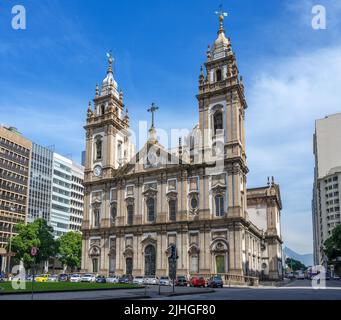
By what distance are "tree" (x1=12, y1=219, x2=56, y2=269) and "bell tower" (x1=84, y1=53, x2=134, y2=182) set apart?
43.2 ft

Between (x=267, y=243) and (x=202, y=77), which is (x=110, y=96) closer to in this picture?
(x=202, y=77)

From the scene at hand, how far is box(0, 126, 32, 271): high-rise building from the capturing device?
91125 mm

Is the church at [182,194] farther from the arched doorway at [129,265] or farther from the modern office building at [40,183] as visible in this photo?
the modern office building at [40,183]

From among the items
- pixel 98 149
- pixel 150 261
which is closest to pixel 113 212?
pixel 150 261

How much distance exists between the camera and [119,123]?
2808 inches

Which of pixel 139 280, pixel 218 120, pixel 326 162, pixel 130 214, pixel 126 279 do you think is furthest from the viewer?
pixel 326 162

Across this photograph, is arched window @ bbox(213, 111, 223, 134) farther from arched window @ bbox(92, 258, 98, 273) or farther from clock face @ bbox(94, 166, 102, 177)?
arched window @ bbox(92, 258, 98, 273)

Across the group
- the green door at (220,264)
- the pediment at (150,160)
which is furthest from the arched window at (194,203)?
the green door at (220,264)

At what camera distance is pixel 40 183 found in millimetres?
105625

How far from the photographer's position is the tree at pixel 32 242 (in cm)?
7169

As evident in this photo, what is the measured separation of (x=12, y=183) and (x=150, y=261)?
1856 inches

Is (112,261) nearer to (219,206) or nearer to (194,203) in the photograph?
(194,203)
